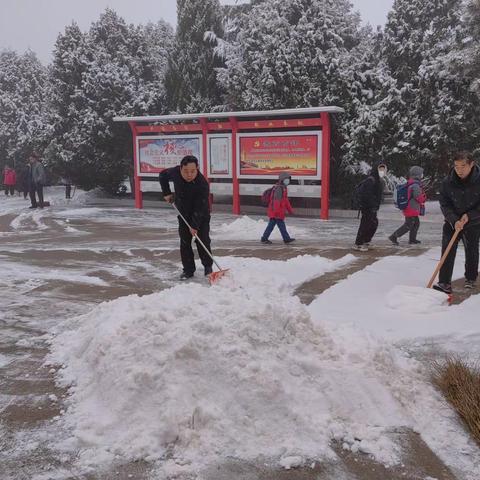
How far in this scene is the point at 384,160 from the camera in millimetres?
14391

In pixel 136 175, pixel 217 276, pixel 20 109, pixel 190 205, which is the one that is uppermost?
pixel 20 109

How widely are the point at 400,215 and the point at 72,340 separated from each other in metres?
10.6

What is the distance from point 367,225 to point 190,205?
3.28 metres

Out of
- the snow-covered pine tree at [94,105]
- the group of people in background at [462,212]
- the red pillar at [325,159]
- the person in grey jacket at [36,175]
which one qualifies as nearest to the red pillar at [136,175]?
the person in grey jacket at [36,175]

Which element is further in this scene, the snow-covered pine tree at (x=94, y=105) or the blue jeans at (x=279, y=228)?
the snow-covered pine tree at (x=94, y=105)

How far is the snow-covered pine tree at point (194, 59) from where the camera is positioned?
18969 millimetres

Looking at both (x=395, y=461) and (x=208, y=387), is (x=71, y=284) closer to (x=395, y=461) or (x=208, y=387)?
(x=208, y=387)

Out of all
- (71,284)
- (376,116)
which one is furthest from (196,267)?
(376,116)

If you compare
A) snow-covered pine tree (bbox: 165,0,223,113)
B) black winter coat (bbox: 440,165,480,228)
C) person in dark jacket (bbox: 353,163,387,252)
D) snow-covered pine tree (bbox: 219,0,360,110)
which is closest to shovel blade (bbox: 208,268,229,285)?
black winter coat (bbox: 440,165,480,228)

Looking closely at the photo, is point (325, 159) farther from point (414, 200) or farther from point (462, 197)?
point (462, 197)

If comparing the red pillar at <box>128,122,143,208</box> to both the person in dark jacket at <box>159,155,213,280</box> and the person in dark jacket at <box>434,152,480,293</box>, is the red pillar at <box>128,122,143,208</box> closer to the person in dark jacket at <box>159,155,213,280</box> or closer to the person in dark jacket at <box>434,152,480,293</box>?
the person in dark jacket at <box>159,155,213,280</box>

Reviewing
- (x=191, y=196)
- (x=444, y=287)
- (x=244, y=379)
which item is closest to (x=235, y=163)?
(x=191, y=196)

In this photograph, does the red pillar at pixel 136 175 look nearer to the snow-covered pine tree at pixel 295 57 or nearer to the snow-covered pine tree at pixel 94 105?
the snow-covered pine tree at pixel 94 105

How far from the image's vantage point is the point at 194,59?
19.1 meters
